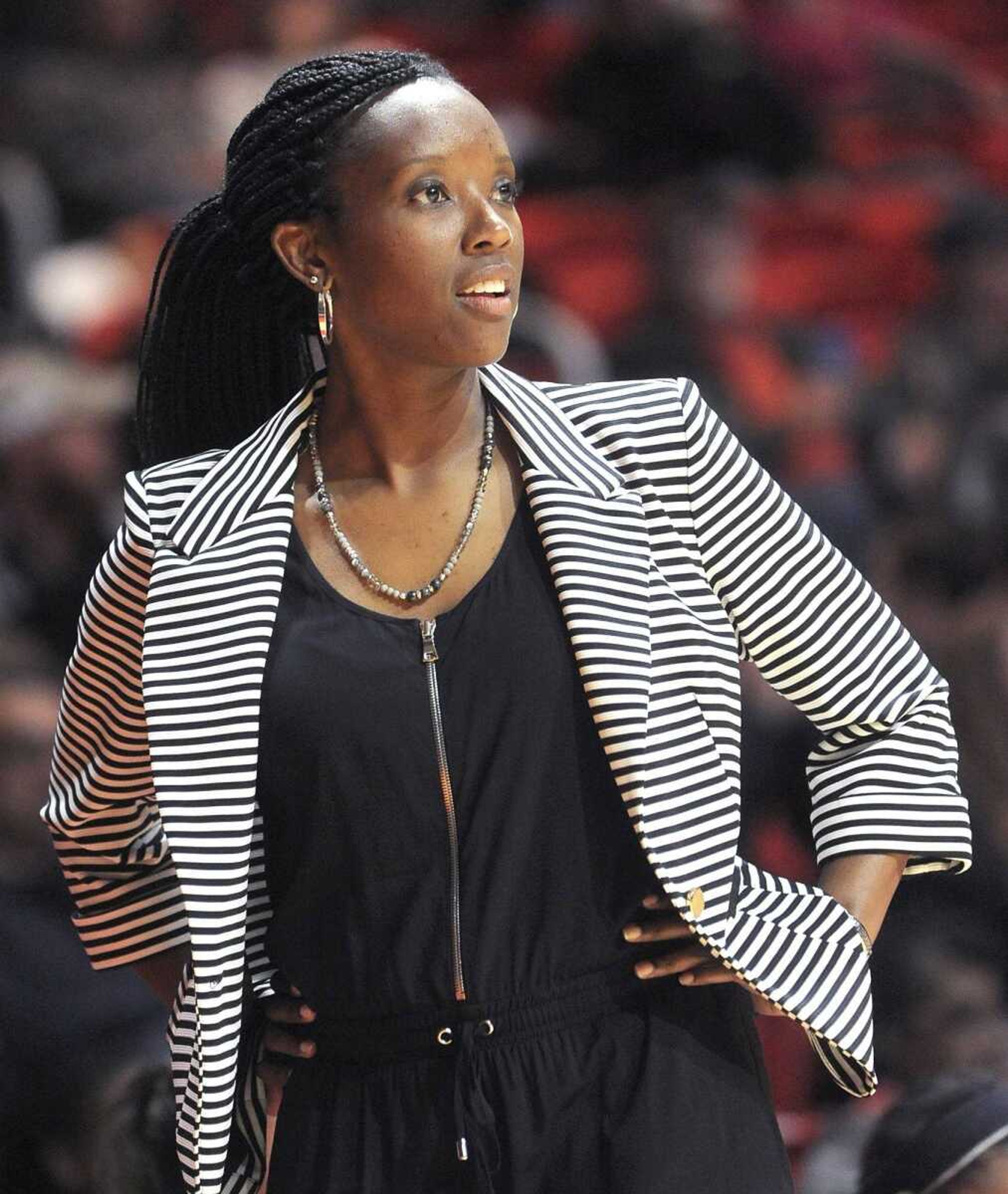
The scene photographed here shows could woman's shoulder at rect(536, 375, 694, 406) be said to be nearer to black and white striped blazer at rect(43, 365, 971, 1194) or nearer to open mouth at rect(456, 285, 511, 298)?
black and white striped blazer at rect(43, 365, 971, 1194)

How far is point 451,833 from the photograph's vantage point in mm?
1742

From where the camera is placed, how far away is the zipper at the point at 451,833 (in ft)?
5.71

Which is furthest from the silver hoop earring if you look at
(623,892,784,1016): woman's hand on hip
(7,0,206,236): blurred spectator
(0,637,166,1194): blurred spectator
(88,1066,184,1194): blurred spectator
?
(7,0,206,236): blurred spectator

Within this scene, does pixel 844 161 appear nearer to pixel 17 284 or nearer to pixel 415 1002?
pixel 17 284

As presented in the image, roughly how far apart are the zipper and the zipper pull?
0.6 inches

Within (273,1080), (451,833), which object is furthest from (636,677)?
(273,1080)

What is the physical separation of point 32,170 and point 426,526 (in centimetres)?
395

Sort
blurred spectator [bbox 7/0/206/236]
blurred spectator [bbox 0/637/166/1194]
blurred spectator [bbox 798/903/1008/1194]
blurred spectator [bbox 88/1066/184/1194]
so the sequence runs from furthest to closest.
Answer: blurred spectator [bbox 7/0/206/236] < blurred spectator [bbox 798/903/1008/1194] < blurred spectator [bbox 0/637/166/1194] < blurred spectator [bbox 88/1066/184/1194]

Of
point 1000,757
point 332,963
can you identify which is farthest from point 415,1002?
point 1000,757

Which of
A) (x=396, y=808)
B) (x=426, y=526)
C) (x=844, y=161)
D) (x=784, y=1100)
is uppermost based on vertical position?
(x=426, y=526)

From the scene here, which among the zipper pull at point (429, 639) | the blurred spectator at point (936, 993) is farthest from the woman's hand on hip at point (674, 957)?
the blurred spectator at point (936, 993)

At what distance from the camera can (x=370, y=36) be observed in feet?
19.8

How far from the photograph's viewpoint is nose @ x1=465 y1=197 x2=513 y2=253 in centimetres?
176

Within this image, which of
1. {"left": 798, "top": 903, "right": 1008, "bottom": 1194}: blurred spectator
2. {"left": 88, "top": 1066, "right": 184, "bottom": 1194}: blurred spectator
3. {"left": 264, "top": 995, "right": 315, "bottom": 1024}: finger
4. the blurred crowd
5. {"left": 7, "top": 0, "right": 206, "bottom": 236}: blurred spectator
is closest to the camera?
{"left": 264, "top": 995, "right": 315, "bottom": 1024}: finger
